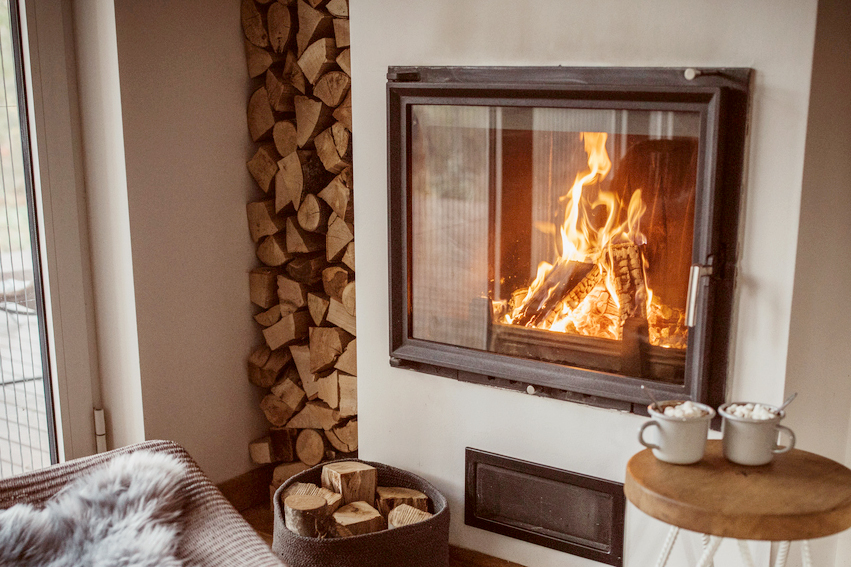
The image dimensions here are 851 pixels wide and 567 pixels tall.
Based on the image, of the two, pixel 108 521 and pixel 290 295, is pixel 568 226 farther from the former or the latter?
pixel 108 521

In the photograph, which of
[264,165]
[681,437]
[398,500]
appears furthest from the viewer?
[264,165]

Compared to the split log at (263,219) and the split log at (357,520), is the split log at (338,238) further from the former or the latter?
the split log at (357,520)

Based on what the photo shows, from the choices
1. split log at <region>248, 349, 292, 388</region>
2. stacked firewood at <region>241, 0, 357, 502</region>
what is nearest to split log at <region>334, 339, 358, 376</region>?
stacked firewood at <region>241, 0, 357, 502</region>

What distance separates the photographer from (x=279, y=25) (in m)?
2.22

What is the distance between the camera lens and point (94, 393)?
2.27 m

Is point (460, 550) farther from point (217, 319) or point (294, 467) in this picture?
point (217, 319)

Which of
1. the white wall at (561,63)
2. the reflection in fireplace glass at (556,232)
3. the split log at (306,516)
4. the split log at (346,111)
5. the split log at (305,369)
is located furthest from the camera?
the split log at (305,369)

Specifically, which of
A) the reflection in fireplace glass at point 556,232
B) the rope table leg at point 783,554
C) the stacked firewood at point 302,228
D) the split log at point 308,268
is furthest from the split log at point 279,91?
the rope table leg at point 783,554

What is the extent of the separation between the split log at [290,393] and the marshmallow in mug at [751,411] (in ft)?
4.45

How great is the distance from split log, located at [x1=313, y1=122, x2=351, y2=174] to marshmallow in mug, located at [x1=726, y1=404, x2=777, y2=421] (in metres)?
1.23

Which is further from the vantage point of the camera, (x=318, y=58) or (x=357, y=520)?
(x=318, y=58)

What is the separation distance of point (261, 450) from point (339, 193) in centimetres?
86

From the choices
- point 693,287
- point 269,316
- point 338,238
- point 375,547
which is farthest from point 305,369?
point 693,287

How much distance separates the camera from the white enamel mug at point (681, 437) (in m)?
1.36
